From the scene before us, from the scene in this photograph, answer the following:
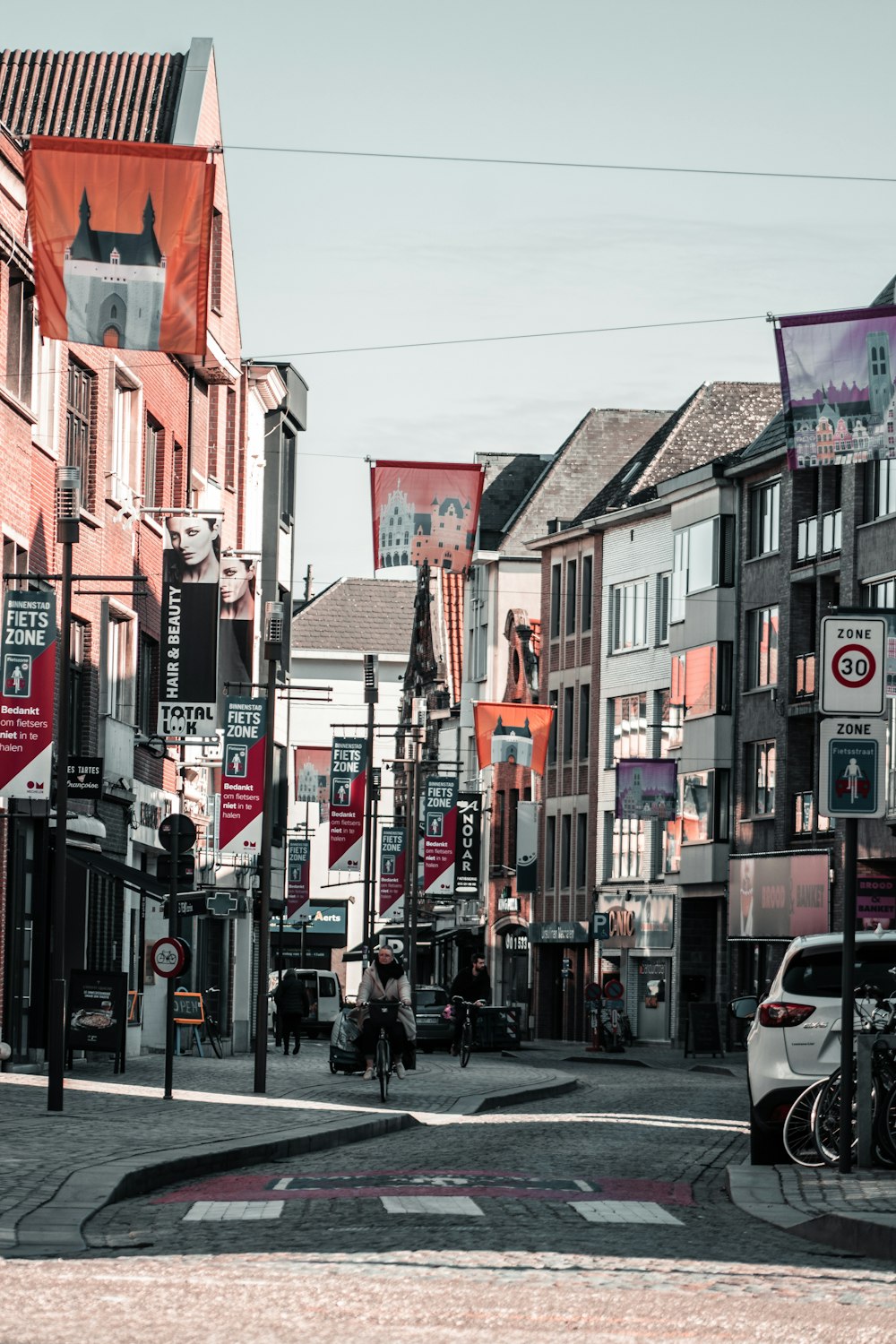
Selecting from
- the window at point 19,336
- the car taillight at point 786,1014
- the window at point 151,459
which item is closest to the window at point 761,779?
the window at point 151,459

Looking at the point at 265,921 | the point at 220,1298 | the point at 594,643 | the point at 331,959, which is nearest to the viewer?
the point at 220,1298

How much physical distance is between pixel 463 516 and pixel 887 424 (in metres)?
16.3

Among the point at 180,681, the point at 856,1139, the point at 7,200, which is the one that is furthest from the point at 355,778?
the point at 856,1139

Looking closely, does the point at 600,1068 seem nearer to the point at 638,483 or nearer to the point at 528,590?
the point at 638,483

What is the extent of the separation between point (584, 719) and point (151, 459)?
36.1 meters

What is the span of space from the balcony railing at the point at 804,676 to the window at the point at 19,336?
29.1 m

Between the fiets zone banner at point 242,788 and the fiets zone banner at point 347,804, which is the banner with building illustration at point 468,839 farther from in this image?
the fiets zone banner at point 242,788

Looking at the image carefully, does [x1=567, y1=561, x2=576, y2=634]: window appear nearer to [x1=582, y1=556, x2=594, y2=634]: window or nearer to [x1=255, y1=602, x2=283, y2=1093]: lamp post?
[x1=582, y1=556, x2=594, y2=634]: window

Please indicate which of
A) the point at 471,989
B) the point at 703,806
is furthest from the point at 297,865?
the point at 471,989

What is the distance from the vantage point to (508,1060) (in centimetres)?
4662

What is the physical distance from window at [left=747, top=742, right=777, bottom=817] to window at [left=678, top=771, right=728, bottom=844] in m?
1.61

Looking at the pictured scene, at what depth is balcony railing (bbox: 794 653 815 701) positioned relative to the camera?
57906 millimetres

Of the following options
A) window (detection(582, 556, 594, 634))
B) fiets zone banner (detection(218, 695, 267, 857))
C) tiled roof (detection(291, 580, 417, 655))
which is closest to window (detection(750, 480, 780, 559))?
window (detection(582, 556, 594, 634))

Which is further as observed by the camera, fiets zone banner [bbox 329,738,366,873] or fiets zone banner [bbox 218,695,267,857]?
fiets zone banner [bbox 329,738,366,873]
